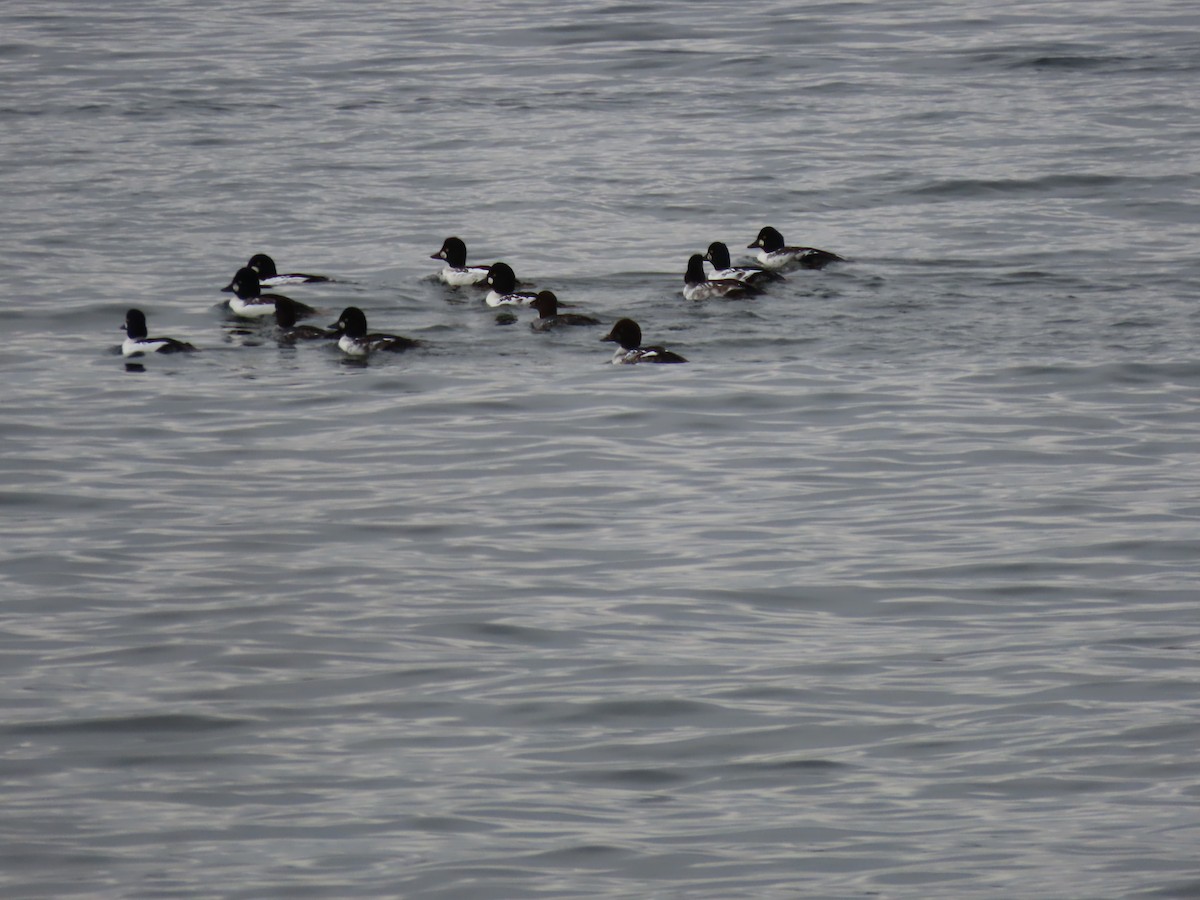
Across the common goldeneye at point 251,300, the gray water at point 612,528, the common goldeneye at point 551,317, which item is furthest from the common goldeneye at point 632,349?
the common goldeneye at point 251,300

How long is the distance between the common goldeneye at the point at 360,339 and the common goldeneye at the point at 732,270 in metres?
3.06

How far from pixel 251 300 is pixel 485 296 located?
1963 mm

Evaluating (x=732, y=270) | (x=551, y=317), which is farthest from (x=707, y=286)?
(x=551, y=317)

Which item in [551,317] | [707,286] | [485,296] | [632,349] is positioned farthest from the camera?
[485,296]

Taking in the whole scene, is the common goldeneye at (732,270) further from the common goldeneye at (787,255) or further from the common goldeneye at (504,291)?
the common goldeneye at (504,291)

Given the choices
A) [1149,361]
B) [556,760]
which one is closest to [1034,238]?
[1149,361]

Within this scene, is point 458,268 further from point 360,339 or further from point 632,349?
point 632,349

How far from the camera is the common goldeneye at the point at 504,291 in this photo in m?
16.6

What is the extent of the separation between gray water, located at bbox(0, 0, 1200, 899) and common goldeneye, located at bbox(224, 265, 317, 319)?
0.27m

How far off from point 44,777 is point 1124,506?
612cm

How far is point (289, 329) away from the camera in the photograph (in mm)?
16281

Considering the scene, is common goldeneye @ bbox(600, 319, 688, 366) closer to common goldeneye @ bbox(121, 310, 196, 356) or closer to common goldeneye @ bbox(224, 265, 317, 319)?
common goldeneye @ bbox(224, 265, 317, 319)

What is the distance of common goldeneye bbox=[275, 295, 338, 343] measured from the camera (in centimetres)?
1603

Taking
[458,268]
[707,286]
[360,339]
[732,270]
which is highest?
[458,268]
